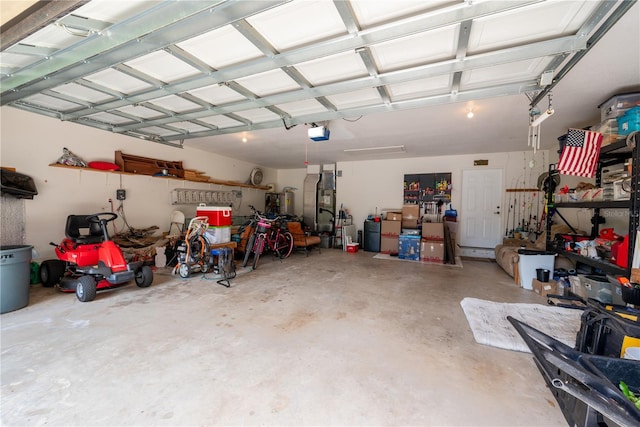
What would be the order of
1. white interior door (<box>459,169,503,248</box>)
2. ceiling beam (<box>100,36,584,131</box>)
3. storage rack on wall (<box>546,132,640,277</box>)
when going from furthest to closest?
1. white interior door (<box>459,169,503,248</box>)
2. storage rack on wall (<box>546,132,640,277</box>)
3. ceiling beam (<box>100,36,584,131</box>)

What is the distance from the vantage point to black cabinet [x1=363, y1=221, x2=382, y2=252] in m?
6.98

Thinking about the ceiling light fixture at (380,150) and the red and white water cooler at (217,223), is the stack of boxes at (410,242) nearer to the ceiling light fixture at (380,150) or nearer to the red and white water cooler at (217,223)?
the ceiling light fixture at (380,150)

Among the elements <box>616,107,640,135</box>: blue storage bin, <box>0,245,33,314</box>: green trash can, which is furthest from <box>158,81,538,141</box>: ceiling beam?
<box>0,245,33,314</box>: green trash can

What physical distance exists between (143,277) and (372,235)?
535 cm

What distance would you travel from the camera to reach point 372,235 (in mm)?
7031

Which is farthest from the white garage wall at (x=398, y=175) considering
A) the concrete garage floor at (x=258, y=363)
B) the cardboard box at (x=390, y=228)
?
the concrete garage floor at (x=258, y=363)

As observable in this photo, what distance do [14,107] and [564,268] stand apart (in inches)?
340

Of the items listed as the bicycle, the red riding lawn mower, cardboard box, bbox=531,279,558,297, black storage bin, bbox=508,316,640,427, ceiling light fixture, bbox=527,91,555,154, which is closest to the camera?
black storage bin, bbox=508,316,640,427

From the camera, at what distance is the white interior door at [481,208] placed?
6289mm

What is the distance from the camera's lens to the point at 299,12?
1775 millimetres

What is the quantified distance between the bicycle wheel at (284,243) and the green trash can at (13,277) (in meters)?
3.72

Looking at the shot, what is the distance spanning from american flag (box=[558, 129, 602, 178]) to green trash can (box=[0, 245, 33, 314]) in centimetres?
658

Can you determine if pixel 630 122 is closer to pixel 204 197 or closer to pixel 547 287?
pixel 547 287

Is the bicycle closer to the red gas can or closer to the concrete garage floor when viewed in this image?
the concrete garage floor
